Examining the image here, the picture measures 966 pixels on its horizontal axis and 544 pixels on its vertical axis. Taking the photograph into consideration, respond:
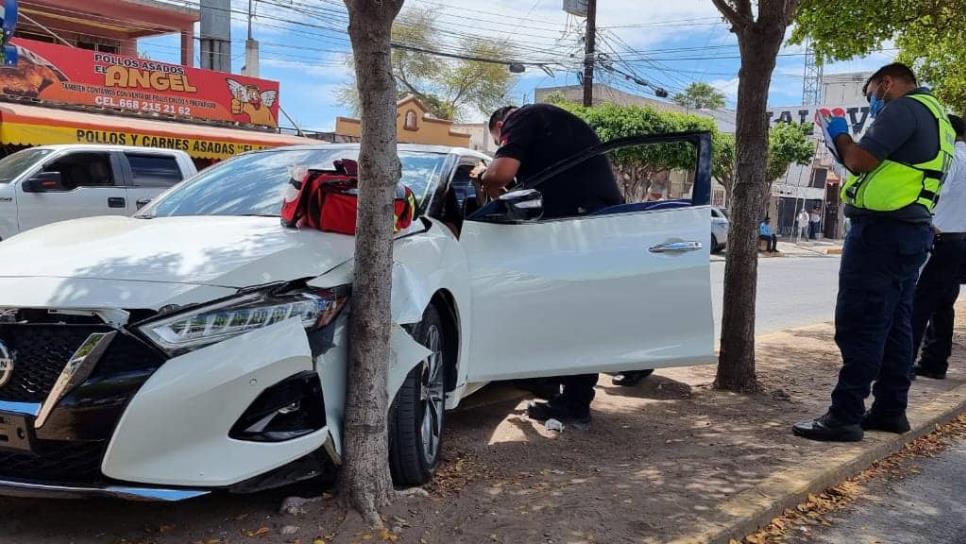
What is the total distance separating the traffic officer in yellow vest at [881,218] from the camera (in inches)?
173

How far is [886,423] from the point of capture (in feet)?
15.8

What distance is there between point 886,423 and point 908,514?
110 centimetres

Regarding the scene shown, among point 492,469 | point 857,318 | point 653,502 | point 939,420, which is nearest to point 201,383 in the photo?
point 492,469

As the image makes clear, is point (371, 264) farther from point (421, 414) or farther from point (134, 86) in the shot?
point (134, 86)

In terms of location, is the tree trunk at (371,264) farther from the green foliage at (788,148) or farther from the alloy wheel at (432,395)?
the green foliage at (788,148)

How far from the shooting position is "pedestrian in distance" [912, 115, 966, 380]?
6.11m

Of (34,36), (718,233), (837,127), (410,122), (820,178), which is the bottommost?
(718,233)

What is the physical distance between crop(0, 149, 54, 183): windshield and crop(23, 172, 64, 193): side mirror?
0.23m

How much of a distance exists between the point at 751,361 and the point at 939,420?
1162 mm

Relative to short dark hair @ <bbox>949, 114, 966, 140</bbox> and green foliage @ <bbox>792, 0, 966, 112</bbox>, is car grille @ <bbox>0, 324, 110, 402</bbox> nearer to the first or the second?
short dark hair @ <bbox>949, 114, 966, 140</bbox>

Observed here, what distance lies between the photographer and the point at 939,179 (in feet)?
14.7

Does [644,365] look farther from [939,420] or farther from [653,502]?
[939,420]

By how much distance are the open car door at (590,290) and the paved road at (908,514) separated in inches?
39.7

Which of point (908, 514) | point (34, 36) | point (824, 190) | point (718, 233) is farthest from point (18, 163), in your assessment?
point (824, 190)
